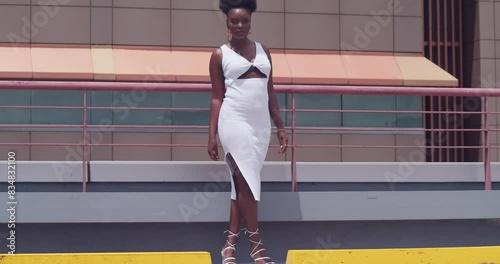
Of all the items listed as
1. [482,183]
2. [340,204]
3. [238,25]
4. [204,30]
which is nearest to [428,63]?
[204,30]

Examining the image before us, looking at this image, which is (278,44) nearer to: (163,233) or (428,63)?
(428,63)

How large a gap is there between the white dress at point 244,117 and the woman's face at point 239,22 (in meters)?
0.14

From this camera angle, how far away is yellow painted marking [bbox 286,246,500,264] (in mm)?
5406

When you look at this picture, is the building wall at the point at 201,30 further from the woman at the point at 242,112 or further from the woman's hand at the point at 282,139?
the woman at the point at 242,112

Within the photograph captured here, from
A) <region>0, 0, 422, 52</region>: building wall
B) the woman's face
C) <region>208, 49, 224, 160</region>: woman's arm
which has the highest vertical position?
<region>0, 0, 422, 52</region>: building wall

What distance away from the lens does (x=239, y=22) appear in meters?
5.20

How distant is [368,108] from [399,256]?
12.7 meters

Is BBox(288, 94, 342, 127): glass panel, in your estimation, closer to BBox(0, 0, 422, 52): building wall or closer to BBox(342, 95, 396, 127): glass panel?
BBox(342, 95, 396, 127): glass panel

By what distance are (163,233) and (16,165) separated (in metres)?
1.36

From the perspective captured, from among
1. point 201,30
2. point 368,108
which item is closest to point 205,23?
A: point 201,30

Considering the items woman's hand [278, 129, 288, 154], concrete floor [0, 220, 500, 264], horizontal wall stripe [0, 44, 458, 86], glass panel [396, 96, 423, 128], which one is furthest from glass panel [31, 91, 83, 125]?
woman's hand [278, 129, 288, 154]

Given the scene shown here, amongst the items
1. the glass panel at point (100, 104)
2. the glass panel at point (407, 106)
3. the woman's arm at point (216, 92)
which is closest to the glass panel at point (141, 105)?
the glass panel at point (100, 104)

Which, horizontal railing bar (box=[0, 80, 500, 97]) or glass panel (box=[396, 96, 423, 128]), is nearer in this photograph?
horizontal railing bar (box=[0, 80, 500, 97])

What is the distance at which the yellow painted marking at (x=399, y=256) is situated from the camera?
5406 millimetres
